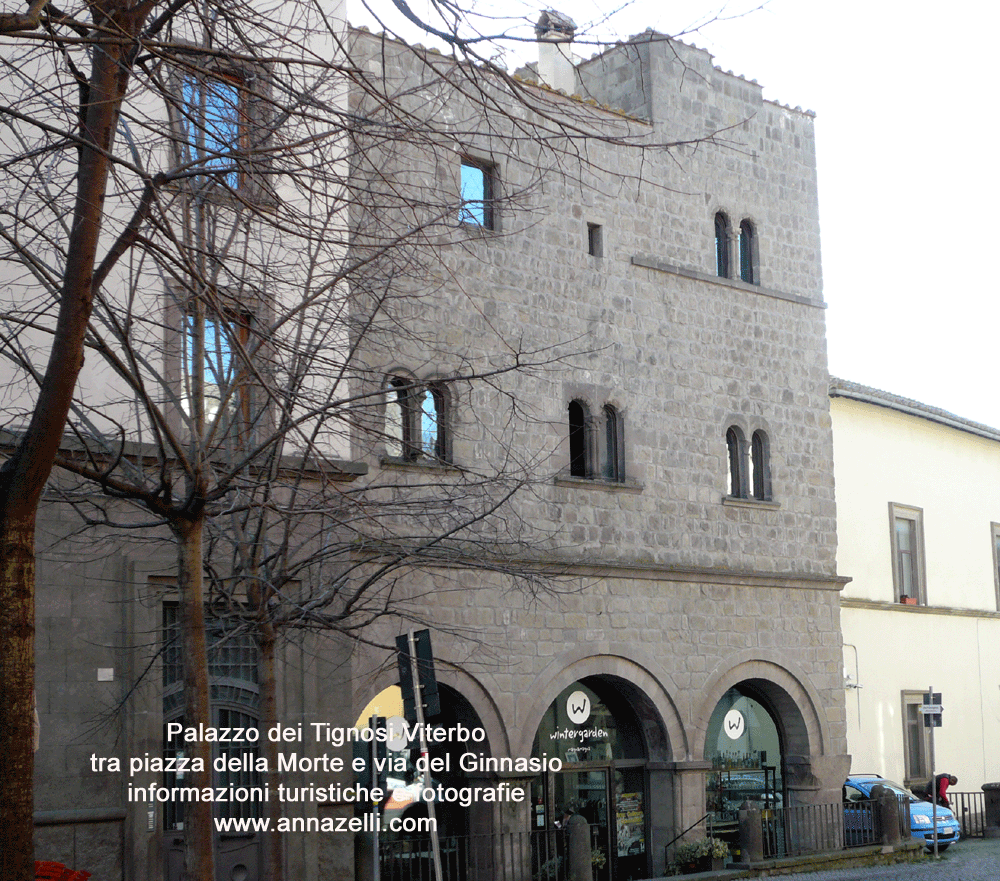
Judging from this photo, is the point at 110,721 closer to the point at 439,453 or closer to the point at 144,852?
the point at 144,852

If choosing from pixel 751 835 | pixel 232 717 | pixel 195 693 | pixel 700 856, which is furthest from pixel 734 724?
pixel 195 693

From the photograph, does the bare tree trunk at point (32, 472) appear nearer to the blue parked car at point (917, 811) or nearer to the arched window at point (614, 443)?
the arched window at point (614, 443)

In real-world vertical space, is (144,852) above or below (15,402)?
below

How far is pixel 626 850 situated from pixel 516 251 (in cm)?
858

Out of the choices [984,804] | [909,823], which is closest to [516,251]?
[909,823]

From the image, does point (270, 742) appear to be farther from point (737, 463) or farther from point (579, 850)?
point (737, 463)

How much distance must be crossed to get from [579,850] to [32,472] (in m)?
12.0

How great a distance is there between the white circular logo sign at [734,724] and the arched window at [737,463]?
11.0 ft

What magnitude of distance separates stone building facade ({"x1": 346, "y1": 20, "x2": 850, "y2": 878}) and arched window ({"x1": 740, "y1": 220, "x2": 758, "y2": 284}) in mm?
37

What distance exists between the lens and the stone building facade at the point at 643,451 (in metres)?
18.0

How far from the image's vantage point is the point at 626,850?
1966 centimetres

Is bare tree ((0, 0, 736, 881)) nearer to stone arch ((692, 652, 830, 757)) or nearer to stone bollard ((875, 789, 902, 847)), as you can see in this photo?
stone arch ((692, 652, 830, 757))

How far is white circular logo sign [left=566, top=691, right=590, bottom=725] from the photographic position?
1947 cm

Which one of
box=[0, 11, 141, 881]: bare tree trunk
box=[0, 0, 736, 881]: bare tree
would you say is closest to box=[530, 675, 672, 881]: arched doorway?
box=[0, 0, 736, 881]: bare tree
